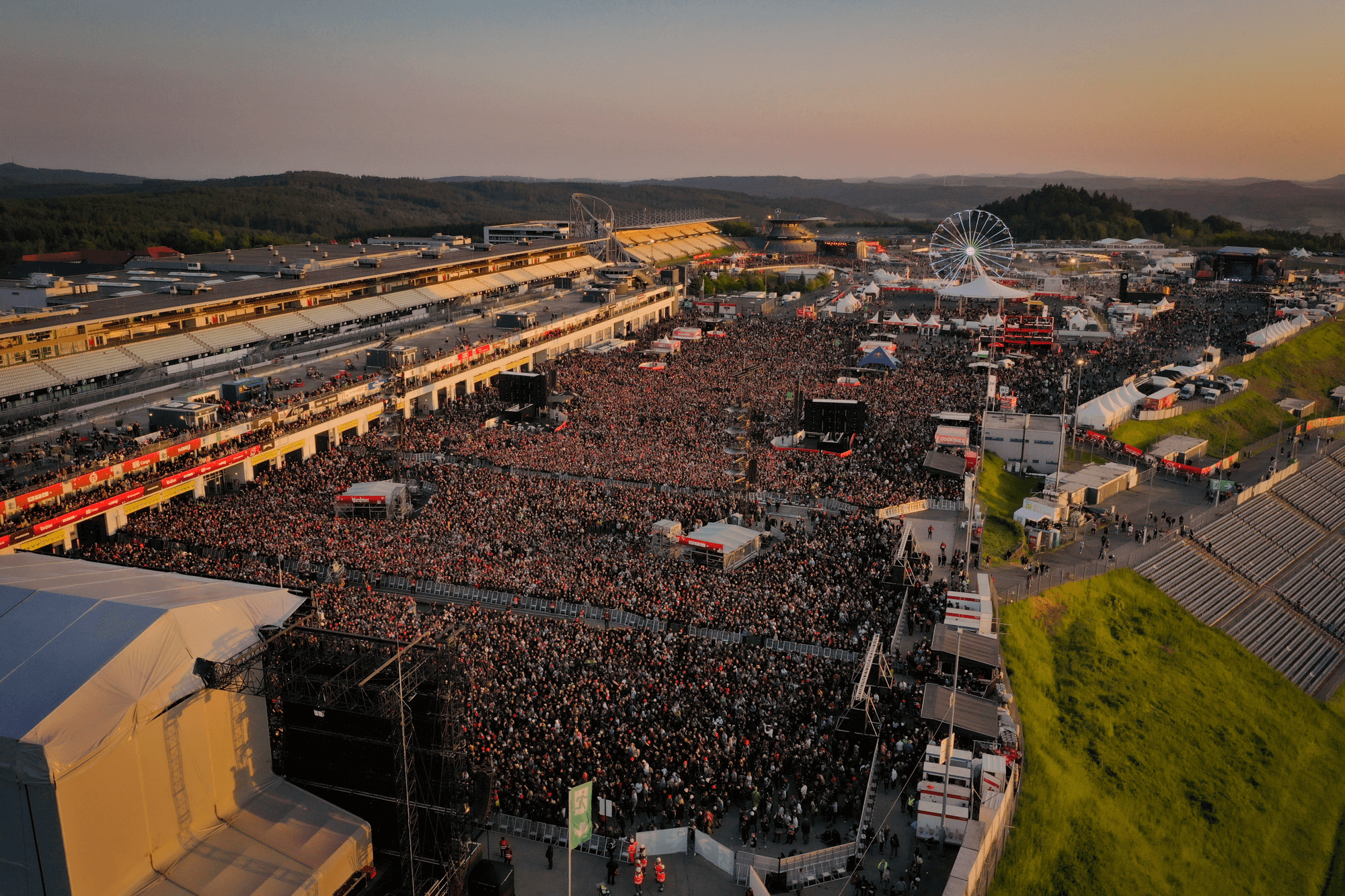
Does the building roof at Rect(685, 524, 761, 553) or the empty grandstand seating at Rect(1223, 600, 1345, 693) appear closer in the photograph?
the building roof at Rect(685, 524, 761, 553)

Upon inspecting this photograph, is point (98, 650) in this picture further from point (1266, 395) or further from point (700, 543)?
point (1266, 395)

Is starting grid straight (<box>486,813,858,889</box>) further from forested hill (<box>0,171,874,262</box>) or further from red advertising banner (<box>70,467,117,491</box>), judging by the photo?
forested hill (<box>0,171,874,262</box>)

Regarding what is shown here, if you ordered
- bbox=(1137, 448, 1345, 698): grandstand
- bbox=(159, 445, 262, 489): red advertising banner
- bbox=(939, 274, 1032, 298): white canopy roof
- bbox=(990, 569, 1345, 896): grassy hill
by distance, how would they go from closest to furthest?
bbox=(990, 569, 1345, 896): grassy hill < bbox=(1137, 448, 1345, 698): grandstand < bbox=(159, 445, 262, 489): red advertising banner < bbox=(939, 274, 1032, 298): white canopy roof

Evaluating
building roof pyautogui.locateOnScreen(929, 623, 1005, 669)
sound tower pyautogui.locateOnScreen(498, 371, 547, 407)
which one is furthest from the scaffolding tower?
sound tower pyautogui.locateOnScreen(498, 371, 547, 407)

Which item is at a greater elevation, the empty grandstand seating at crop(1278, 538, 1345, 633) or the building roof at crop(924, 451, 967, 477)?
the building roof at crop(924, 451, 967, 477)

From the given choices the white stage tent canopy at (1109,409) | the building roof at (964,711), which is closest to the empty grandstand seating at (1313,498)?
the white stage tent canopy at (1109,409)

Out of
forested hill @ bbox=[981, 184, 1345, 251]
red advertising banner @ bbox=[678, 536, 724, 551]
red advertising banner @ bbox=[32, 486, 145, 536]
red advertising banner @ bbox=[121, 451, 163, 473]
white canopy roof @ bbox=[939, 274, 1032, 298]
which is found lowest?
red advertising banner @ bbox=[678, 536, 724, 551]

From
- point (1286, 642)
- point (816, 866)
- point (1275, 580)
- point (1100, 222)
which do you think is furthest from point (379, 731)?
point (1100, 222)
